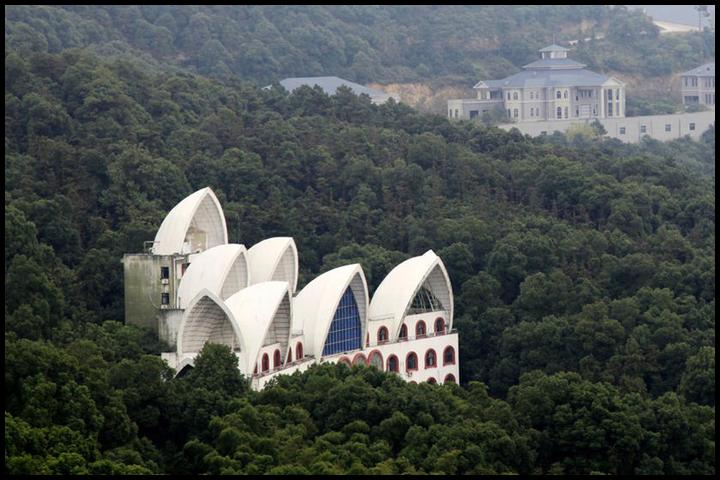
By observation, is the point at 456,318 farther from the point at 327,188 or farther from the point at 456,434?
the point at 456,434

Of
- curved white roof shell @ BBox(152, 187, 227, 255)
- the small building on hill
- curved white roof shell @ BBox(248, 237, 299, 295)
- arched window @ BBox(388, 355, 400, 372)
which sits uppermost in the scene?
the small building on hill

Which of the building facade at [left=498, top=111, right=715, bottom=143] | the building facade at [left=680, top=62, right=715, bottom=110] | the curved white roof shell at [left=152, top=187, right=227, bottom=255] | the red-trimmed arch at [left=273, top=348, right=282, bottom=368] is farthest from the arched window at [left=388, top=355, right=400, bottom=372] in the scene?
the building facade at [left=680, top=62, right=715, bottom=110]

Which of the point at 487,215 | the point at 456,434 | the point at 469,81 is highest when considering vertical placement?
the point at 469,81

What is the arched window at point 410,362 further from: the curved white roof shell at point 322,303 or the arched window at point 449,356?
the curved white roof shell at point 322,303

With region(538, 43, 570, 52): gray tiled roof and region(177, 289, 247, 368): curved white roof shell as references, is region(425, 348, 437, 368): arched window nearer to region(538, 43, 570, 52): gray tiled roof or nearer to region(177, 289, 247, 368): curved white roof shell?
region(177, 289, 247, 368): curved white roof shell

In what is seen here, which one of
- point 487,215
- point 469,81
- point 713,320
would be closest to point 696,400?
point 713,320

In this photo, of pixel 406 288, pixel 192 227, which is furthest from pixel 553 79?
pixel 192 227
